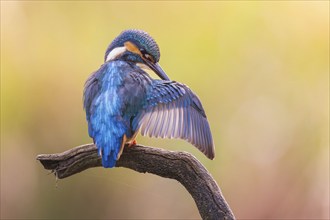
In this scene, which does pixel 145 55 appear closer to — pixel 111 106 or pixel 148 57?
pixel 148 57

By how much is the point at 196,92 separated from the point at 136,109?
2.14 m

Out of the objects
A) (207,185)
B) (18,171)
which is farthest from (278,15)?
(207,185)

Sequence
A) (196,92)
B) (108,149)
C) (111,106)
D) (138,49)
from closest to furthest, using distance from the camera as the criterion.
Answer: (108,149), (111,106), (138,49), (196,92)

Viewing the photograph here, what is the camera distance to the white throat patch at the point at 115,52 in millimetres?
2850

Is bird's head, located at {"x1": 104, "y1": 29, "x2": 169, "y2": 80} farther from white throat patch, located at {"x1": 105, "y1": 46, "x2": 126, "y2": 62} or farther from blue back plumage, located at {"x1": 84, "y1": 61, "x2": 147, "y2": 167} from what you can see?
blue back plumage, located at {"x1": 84, "y1": 61, "x2": 147, "y2": 167}

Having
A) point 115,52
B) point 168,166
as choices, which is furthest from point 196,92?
point 168,166

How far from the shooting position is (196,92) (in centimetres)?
468

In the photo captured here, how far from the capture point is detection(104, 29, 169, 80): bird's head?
279cm

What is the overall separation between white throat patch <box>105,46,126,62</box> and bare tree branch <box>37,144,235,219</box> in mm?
469

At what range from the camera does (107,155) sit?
2393mm

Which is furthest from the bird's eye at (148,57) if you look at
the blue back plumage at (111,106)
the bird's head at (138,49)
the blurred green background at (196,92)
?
the blurred green background at (196,92)

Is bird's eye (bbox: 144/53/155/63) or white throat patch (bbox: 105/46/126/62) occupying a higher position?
white throat patch (bbox: 105/46/126/62)

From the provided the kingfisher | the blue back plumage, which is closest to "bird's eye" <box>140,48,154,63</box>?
the kingfisher

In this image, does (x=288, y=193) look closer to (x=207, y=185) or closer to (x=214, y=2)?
(x=214, y=2)
